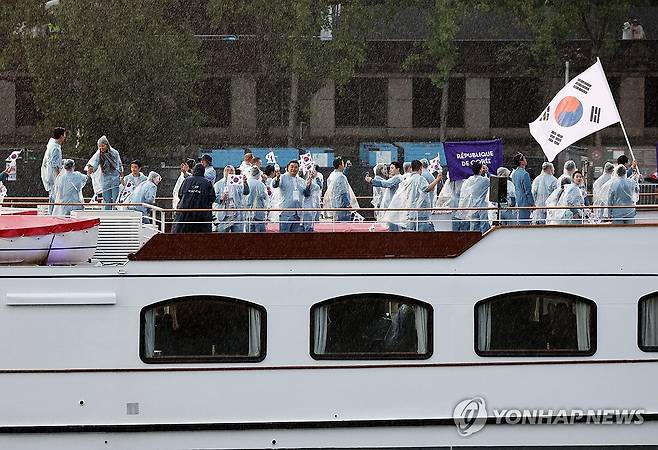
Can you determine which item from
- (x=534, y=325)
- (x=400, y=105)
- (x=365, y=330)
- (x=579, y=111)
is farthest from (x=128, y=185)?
(x=400, y=105)

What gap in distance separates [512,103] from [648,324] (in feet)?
128

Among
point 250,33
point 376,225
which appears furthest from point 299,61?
point 376,225

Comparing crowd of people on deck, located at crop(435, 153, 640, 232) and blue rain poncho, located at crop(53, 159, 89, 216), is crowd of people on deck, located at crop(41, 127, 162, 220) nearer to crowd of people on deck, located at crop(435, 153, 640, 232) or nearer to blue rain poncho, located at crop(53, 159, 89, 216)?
blue rain poncho, located at crop(53, 159, 89, 216)

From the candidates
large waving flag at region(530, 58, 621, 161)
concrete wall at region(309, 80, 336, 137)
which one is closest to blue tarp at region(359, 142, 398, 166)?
concrete wall at region(309, 80, 336, 137)

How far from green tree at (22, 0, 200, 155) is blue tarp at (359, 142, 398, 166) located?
6.37 m

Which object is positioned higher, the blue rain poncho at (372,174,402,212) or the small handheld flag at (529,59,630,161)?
the small handheld flag at (529,59,630,161)

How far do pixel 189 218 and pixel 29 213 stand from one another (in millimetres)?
1950

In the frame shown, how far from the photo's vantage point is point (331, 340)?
48.3 feet

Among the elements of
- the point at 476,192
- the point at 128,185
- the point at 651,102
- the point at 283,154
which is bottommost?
the point at 476,192

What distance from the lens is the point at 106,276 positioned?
47.8ft

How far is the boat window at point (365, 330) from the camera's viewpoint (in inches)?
578

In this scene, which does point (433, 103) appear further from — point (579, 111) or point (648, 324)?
point (648, 324)

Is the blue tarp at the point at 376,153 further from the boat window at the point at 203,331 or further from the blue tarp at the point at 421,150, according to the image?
the boat window at the point at 203,331

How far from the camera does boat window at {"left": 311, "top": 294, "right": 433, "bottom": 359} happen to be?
48.2 ft
